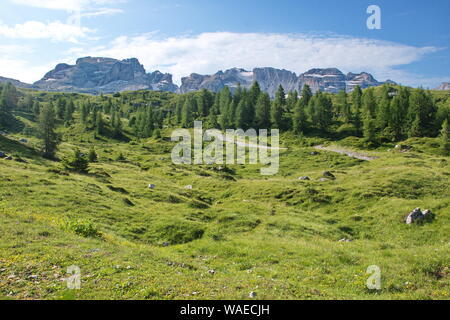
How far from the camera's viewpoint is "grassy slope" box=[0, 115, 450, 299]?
12547 millimetres

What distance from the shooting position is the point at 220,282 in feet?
43.9

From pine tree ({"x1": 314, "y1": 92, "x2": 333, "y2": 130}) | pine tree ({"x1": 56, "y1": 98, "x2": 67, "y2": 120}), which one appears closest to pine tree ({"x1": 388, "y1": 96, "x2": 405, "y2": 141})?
pine tree ({"x1": 314, "y1": 92, "x2": 333, "y2": 130})

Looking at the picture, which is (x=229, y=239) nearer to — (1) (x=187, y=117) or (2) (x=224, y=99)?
(2) (x=224, y=99)

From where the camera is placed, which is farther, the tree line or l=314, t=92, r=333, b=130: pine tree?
l=314, t=92, r=333, b=130: pine tree

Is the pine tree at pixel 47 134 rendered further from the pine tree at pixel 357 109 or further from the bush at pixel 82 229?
the pine tree at pixel 357 109

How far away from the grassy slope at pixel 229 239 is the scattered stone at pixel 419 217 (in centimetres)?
74

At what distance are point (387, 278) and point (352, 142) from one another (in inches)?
3353

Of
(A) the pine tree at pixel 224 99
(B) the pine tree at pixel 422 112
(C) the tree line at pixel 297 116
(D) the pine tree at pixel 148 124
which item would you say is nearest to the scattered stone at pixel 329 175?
(C) the tree line at pixel 297 116

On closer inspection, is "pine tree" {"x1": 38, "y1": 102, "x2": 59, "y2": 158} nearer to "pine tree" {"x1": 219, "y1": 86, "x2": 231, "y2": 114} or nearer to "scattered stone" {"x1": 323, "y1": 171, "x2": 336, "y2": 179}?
"scattered stone" {"x1": 323, "y1": 171, "x2": 336, "y2": 179}

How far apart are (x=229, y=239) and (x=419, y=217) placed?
20.0 m

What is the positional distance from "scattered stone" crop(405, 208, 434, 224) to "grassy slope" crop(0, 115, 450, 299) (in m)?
0.74
